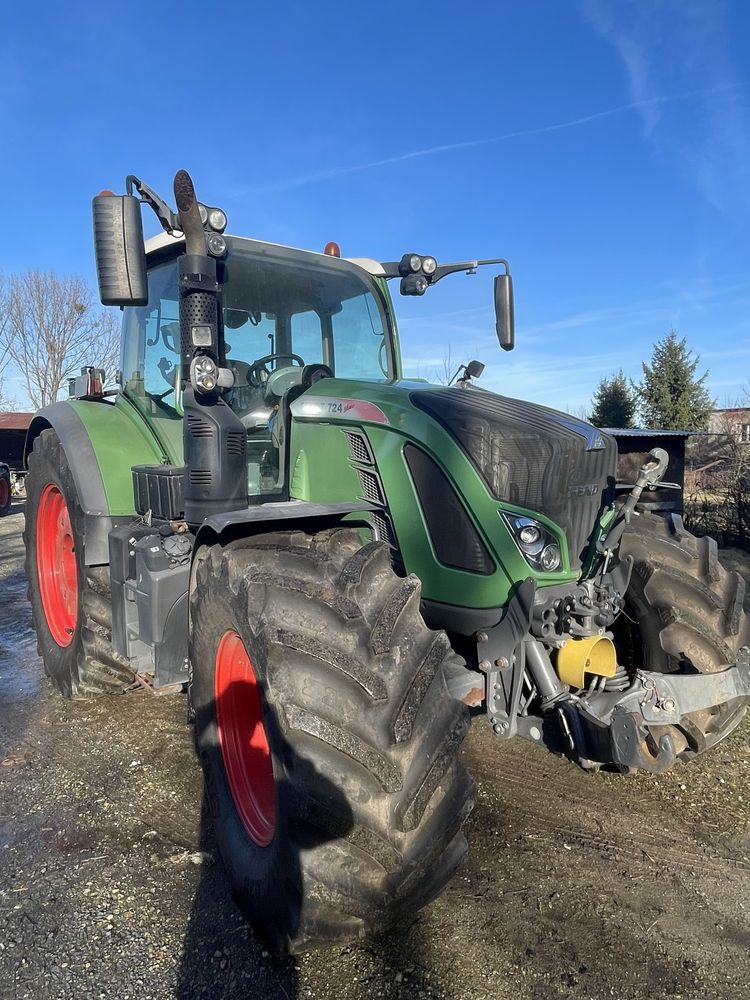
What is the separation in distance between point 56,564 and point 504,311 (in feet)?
11.3

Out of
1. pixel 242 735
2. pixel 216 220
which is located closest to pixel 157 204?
pixel 216 220

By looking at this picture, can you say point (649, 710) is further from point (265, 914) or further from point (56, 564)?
point (56, 564)

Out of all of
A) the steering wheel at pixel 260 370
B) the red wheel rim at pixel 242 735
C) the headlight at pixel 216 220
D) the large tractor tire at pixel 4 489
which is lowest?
the red wheel rim at pixel 242 735

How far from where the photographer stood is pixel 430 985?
2123 millimetres

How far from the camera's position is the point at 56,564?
16.4ft

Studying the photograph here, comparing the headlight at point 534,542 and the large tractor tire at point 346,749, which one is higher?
the headlight at point 534,542

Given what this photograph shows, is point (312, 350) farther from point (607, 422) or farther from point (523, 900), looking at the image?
point (607, 422)

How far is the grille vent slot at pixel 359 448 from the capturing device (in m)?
3.03

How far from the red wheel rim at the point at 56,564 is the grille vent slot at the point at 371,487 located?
2557 millimetres

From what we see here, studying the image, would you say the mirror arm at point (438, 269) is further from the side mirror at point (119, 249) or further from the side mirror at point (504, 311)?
the side mirror at point (119, 249)

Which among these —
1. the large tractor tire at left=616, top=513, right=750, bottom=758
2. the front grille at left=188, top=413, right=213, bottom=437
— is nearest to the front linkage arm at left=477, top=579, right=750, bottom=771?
the large tractor tire at left=616, top=513, right=750, bottom=758

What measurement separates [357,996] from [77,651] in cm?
273

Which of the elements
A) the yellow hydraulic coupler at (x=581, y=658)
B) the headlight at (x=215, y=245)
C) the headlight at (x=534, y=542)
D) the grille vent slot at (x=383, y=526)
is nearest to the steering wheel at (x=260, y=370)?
the headlight at (x=215, y=245)

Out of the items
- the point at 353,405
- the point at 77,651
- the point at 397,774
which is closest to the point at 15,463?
the point at 77,651
